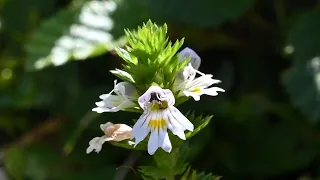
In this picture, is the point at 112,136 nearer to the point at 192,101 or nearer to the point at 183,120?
the point at 183,120

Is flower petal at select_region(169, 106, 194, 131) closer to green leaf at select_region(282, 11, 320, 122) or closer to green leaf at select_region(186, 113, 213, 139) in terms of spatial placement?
green leaf at select_region(186, 113, 213, 139)

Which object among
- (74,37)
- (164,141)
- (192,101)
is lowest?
(164,141)

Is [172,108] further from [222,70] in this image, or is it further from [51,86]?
[51,86]

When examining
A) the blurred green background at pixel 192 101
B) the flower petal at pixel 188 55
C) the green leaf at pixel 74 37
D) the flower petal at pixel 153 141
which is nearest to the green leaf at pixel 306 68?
the blurred green background at pixel 192 101

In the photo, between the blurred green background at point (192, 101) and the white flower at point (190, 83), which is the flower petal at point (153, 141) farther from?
the blurred green background at point (192, 101)

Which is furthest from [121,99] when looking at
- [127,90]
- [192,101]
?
[192,101]

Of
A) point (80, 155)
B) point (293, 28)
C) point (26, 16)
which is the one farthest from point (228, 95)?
point (26, 16)
